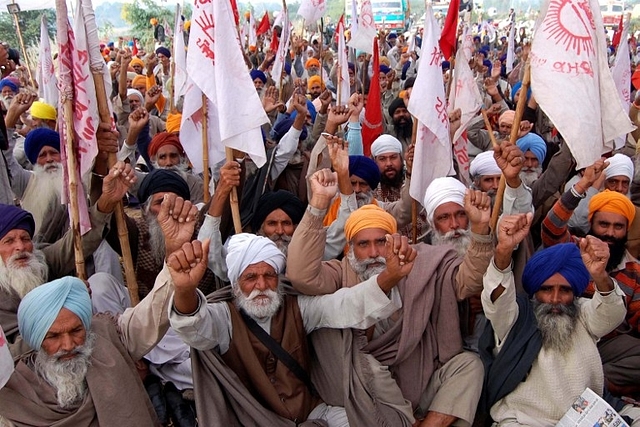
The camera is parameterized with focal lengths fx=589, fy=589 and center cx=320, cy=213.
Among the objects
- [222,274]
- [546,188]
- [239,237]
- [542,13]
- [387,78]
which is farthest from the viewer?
[387,78]

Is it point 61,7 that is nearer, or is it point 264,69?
point 61,7

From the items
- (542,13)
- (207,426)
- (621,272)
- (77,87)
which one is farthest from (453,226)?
(77,87)

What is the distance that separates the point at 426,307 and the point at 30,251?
7.46 feet

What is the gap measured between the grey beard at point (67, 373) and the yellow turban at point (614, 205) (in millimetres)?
3322

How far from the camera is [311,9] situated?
7.50m

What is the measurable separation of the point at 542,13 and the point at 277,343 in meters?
2.19

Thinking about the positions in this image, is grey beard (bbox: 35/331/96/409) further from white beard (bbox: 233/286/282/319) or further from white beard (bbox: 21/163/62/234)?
white beard (bbox: 21/163/62/234)

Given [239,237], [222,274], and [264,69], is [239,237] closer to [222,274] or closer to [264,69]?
[222,274]

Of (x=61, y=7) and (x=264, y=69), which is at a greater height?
(x=61, y=7)

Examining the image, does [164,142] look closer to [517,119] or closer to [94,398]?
[94,398]

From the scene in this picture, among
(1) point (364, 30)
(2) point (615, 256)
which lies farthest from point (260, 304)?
(1) point (364, 30)

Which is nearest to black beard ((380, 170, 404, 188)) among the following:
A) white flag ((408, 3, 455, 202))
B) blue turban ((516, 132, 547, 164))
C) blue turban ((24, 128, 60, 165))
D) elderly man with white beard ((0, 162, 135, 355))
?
white flag ((408, 3, 455, 202))

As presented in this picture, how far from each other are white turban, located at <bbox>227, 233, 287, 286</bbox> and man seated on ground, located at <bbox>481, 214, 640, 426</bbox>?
3.60 ft

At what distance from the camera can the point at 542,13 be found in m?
3.05
